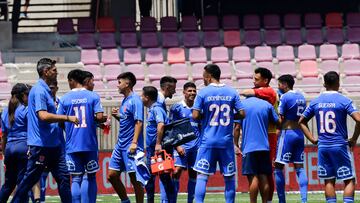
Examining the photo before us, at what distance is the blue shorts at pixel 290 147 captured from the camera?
59.9 ft

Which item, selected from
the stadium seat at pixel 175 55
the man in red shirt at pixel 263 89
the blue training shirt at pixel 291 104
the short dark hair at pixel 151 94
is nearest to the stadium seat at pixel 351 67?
the stadium seat at pixel 175 55

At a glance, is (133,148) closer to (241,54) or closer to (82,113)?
(82,113)

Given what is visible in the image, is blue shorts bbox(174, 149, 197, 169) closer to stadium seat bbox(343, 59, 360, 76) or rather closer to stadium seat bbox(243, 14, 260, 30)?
stadium seat bbox(343, 59, 360, 76)

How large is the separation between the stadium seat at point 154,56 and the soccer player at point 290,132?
1038 centimetres

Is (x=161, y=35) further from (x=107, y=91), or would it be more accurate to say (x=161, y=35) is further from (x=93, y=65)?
(x=107, y=91)

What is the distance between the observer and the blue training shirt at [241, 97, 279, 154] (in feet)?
52.0

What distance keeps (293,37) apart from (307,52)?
0.99 metres

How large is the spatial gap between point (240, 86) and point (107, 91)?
3.32 metres

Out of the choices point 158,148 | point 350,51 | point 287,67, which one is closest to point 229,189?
point 158,148

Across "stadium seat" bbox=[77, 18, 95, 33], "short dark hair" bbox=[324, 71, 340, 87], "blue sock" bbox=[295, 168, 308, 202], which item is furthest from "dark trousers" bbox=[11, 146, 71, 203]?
"stadium seat" bbox=[77, 18, 95, 33]

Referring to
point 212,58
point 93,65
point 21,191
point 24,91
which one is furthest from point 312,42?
point 21,191

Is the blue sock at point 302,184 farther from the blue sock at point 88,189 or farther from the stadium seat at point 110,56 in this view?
the stadium seat at point 110,56

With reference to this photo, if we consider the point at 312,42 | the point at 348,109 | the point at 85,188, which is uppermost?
the point at 312,42

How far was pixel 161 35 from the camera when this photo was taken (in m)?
29.8
